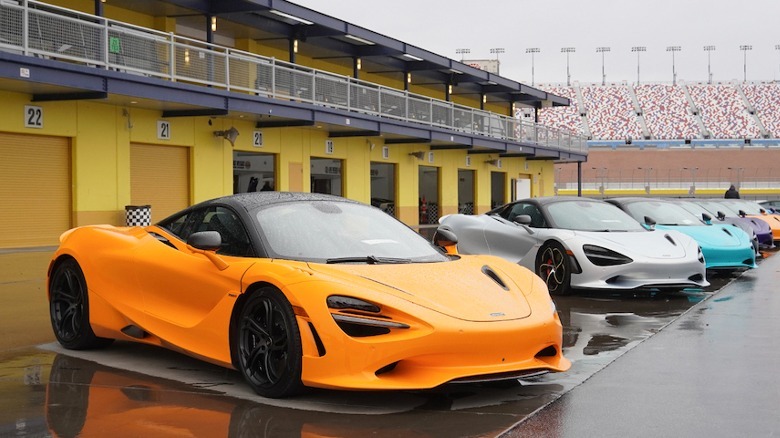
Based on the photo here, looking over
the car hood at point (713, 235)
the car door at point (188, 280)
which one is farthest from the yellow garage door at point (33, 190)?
the car door at point (188, 280)

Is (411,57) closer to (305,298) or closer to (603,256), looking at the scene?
(603,256)

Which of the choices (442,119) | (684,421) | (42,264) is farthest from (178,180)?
(684,421)

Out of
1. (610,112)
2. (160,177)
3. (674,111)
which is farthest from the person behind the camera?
(610,112)

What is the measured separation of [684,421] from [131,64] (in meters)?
15.9

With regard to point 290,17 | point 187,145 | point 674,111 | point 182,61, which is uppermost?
point 674,111

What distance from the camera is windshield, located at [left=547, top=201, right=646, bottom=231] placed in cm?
1235

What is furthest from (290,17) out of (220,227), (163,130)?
(220,227)

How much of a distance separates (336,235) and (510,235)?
6.75 m

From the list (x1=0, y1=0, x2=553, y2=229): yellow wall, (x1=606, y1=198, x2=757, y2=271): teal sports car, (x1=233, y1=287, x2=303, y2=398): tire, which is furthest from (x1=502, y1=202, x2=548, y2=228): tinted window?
(x1=0, y1=0, x2=553, y2=229): yellow wall

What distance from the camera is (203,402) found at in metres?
5.50

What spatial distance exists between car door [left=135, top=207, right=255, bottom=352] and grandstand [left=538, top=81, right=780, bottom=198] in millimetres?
65563

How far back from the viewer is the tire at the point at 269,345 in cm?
537

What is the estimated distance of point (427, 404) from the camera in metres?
5.49

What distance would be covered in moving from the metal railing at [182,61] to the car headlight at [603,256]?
420 inches
